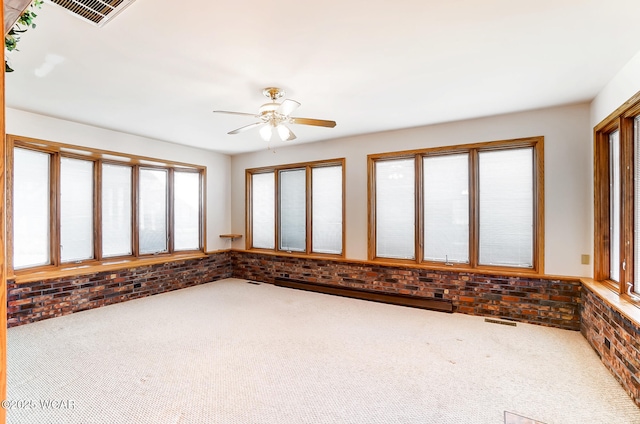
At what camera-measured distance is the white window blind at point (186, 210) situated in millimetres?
5668

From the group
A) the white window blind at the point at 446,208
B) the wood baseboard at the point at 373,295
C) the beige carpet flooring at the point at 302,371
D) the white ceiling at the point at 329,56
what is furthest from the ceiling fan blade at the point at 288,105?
the wood baseboard at the point at 373,295

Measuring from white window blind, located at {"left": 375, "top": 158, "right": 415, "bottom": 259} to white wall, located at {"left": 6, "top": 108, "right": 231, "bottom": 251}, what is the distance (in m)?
3.35

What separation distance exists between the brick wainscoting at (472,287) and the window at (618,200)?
527mm

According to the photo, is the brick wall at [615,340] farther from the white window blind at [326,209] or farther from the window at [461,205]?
the white window blind at [326,209]

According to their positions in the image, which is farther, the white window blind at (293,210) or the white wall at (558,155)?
the white window blind at (293,210)

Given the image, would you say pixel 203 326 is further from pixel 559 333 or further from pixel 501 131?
pixel 501 131

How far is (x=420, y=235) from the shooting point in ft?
14.7

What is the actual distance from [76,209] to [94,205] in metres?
0.23

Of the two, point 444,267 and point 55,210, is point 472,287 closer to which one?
point 444,267

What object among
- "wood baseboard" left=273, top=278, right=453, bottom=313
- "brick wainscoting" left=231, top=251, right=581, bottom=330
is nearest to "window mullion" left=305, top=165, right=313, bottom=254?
"brick wainscoting" left=231, top=251, right=581, bottom=330

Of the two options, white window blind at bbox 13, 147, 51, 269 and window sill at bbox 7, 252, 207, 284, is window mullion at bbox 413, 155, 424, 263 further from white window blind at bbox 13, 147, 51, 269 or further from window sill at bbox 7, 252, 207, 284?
white window blind at bbox 13, 147, 51, 269

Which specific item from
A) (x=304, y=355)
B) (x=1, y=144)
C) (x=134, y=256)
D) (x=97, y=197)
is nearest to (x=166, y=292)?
(x=134, y=256)

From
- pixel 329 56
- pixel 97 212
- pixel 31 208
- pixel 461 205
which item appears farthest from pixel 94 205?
pixel 461 205

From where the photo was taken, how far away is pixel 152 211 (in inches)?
209
